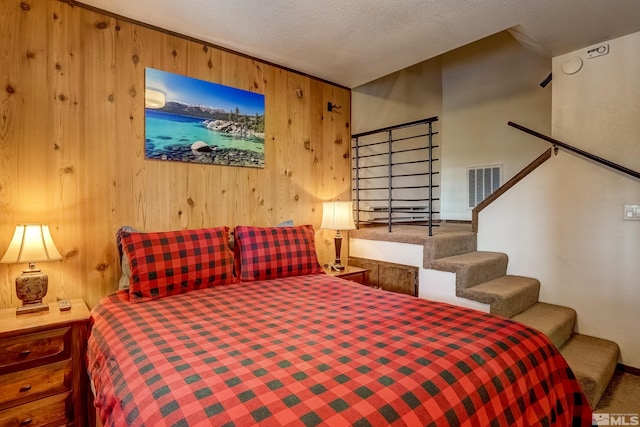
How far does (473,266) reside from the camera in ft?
8.53

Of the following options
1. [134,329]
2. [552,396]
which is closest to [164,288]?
[134,329]

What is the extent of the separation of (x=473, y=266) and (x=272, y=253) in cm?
157

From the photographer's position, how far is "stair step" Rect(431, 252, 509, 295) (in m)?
2.57

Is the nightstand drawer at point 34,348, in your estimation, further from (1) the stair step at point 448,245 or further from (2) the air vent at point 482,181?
(2) the air vent at point 482,181

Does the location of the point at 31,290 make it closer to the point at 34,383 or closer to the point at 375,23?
the point at 34,383

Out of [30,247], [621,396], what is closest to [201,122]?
[30,247]

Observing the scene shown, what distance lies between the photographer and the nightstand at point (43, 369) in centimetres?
149

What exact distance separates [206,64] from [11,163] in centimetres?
141

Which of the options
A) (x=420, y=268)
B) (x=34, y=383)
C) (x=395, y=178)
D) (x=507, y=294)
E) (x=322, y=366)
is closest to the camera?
(x=322, y=366)

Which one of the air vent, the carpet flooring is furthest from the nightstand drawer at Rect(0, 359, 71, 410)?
the air vent

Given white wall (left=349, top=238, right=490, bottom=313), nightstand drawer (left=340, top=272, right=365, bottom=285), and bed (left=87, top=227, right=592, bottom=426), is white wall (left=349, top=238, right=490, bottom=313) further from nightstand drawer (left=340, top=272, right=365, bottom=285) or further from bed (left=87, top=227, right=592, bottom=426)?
bed (left=87, top=227, right=592, bottom=426)

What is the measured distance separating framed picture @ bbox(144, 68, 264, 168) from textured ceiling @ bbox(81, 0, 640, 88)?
0.38 m

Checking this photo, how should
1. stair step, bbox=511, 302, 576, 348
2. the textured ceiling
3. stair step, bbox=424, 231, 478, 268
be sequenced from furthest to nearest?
stair step, bbox=424, 231, 478, 268, stair step, bbox=511, 302, 576, 348, the textured ceiling

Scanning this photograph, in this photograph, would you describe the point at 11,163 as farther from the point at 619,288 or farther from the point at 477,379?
the point at 619,288
